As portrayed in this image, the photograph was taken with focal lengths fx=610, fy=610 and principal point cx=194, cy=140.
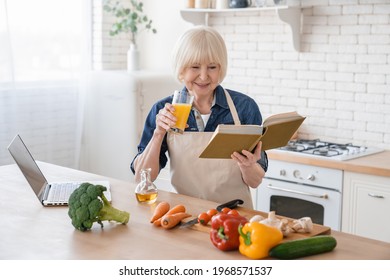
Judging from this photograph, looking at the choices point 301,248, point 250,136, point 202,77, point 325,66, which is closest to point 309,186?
point 325,66

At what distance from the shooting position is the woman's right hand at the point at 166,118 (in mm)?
2758

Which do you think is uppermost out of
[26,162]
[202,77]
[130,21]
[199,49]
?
[130,21]

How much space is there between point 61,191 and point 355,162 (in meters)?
1.92

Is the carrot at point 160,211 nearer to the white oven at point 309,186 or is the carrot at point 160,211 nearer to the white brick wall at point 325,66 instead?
the white oven at point 309,186

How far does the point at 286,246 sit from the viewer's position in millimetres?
2059

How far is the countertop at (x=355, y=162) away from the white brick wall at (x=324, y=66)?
44cm

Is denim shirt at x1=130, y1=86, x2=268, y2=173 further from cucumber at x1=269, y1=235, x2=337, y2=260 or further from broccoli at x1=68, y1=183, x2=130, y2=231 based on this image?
cucumber at x1=269, y1=235, x2=337, y2=260

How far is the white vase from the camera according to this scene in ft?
18.7

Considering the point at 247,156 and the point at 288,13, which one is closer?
the point at 247,156

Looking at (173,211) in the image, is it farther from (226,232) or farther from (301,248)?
(301,248)

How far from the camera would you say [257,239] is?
2.05 m

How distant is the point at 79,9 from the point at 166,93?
108 centimetres

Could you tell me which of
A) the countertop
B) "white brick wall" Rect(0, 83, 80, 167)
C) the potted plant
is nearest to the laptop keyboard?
the countertop

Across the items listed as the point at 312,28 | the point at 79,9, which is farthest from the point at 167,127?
the point at 79,9
